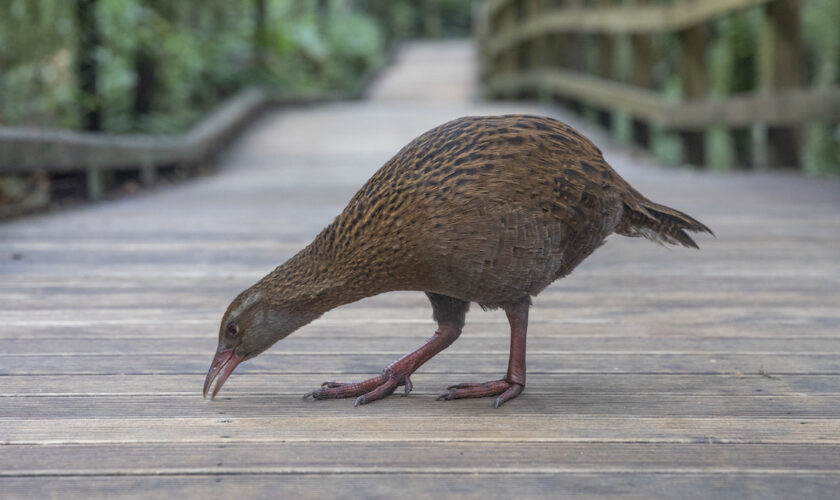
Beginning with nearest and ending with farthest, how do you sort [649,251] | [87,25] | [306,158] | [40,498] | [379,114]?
1. [40,498]
2. [649,251]
3. [87,25]
4. [306,158]
5. [379,114]

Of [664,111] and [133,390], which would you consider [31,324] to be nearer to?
[133,390]

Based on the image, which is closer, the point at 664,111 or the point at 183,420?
the point at 183,420

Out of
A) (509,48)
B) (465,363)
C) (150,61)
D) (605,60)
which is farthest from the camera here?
(509,48)

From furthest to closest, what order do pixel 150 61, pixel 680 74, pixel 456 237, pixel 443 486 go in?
pixel 150 61, pixel 680 74, pixel 456 237, pixel 443 486

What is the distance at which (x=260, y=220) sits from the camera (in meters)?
6.16

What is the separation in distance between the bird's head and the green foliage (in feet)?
20.8

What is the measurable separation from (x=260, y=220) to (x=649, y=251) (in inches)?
97.1

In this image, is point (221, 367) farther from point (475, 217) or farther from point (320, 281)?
point (475, 217)

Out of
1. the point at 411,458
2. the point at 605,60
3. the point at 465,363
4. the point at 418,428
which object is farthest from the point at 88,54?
the point at 411,458

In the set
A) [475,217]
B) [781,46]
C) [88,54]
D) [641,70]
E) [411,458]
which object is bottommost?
[641,70]

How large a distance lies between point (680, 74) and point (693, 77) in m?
0.36

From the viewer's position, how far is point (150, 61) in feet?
36.0

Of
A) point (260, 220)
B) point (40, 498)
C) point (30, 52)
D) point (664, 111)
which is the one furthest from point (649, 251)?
point (30, 52)

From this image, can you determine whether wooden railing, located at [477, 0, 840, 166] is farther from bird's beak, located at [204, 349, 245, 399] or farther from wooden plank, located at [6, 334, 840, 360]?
bird's beak, located at [204, 349, 245, 399]
